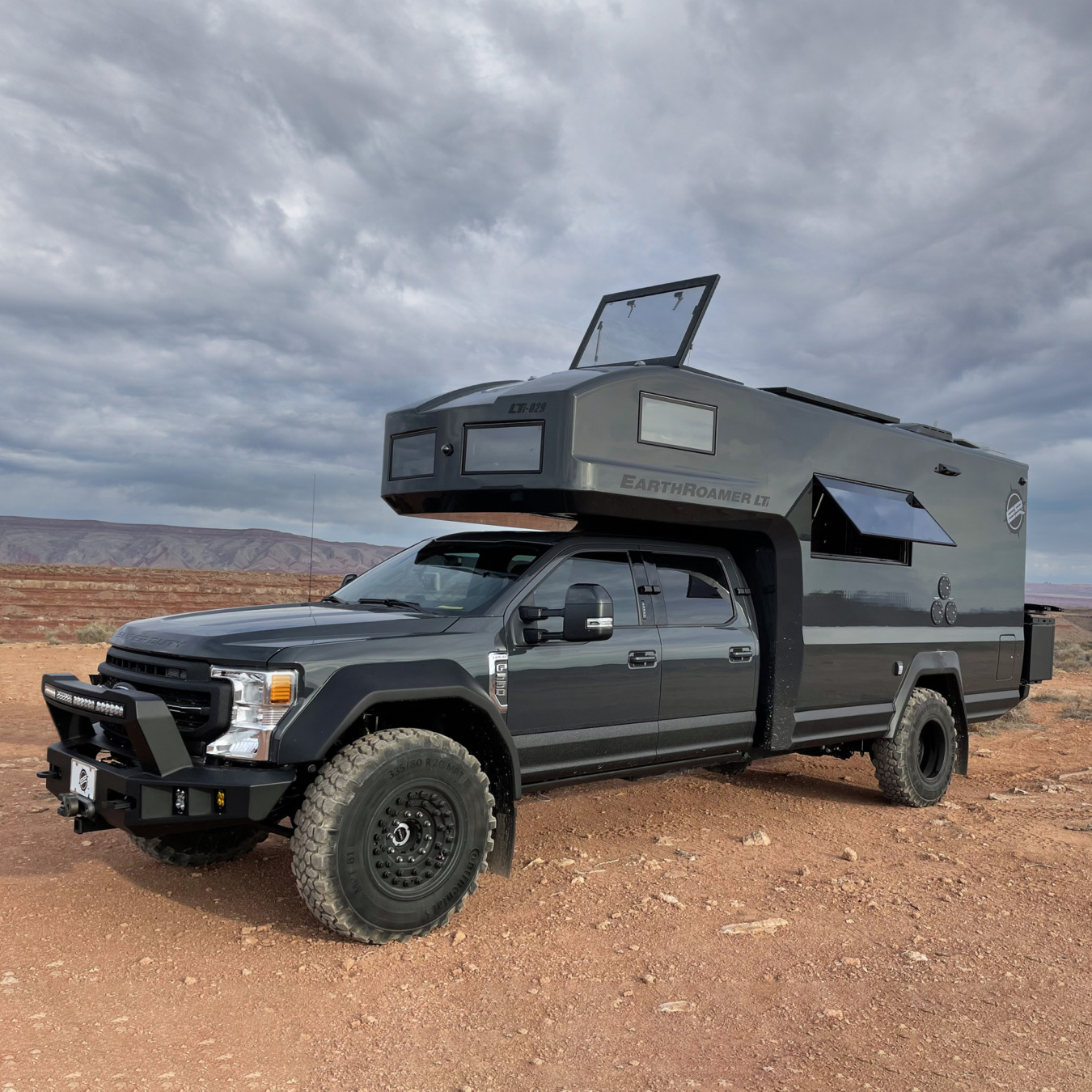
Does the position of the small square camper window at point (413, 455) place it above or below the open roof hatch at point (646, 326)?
below

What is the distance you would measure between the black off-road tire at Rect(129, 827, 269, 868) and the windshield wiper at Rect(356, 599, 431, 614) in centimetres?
139

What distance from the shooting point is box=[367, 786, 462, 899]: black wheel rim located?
169 inches

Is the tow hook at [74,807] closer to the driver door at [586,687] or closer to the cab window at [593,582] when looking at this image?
the driver door at [586,687]

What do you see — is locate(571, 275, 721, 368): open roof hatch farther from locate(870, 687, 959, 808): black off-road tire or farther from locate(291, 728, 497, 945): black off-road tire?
locate(870, 687, 959, 808): black off-road tire

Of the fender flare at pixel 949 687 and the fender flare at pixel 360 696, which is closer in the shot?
the fender flare at pixel 360 696

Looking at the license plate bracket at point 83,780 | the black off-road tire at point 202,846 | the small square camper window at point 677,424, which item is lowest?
the black off-road tire at point 202,846

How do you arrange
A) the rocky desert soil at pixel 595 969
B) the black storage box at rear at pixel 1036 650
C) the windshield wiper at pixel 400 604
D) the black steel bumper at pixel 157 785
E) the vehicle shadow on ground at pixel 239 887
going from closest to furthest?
1. the rocky desert soil at pixel 595 969
2. the black steel bumper at pixel 157 785
3. the vehicle shadow on ground at pixel 239 887
4. the windshield wiper at pixel 400 604
5. the black storage box at rear at pixel 1036 650

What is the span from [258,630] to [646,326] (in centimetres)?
341

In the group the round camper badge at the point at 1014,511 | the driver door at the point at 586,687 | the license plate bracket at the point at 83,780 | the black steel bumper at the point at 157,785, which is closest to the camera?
the black steel bumper at the point at 157,785

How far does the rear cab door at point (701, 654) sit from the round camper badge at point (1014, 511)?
134 inches

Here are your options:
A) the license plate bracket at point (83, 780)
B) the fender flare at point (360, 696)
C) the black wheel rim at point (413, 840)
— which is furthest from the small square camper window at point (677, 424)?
the license plate bracket at point (83, 780)

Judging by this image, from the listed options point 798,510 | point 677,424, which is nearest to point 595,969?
point 677,424

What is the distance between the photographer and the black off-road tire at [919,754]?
23.9 feet

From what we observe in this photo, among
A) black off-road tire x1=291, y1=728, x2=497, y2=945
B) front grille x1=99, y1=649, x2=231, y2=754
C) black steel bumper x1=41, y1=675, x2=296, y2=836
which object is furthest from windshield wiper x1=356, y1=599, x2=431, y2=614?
black steel bumper x1=41, y1=675, x2=296, y2=836
